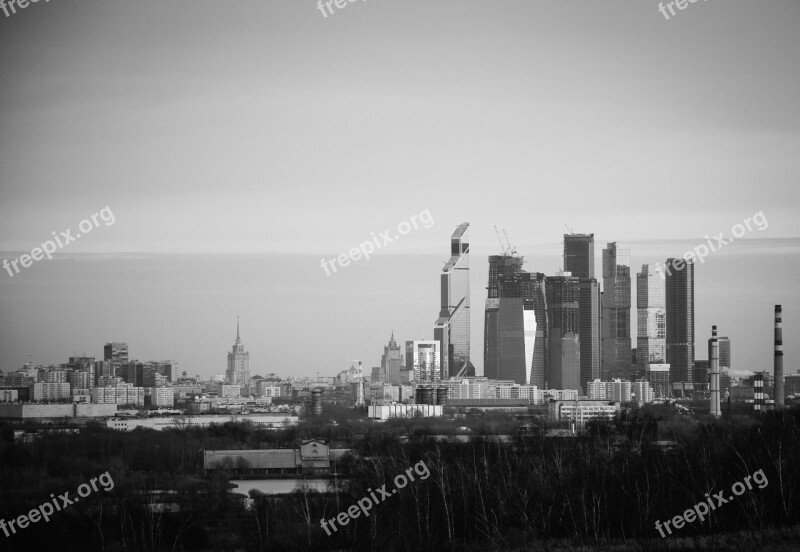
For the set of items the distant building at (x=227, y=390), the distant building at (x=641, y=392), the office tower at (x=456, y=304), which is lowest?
the distant building at (x=227, y=390)

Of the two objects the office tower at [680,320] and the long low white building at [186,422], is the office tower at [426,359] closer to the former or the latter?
the office tower at [680,320]

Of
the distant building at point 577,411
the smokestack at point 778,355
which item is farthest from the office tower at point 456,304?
the smokestack at point 778,355

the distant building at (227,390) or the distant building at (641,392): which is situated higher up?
the distant building at (641,392)

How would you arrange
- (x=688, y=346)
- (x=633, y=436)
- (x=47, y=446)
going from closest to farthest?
(x=47, y=446)
(x=633, y=436)
(x=688, y=346)

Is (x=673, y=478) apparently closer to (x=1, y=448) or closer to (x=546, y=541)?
(x=546, y=541)

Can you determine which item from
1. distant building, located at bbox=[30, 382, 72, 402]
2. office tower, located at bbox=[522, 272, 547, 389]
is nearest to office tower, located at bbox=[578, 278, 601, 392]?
office tower, located at bbox=[522, 272, 547, 389]

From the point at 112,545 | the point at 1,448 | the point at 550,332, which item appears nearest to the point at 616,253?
the point at 550,332
